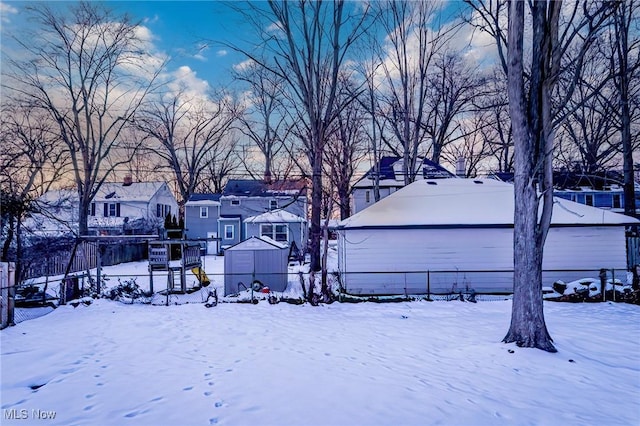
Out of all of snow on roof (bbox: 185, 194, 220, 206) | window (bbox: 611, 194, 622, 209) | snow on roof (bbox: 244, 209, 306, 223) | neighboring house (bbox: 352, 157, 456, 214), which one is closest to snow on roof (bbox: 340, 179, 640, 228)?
neighboring house (bbox: 352, 157, 456, 214)

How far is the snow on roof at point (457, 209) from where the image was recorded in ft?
41.7

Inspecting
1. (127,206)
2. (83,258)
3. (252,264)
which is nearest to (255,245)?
(252,264)

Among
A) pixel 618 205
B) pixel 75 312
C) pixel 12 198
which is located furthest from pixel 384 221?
pixel 618 205

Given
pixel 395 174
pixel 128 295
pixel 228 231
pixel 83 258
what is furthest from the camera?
pixel 228 231

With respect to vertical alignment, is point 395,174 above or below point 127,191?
below

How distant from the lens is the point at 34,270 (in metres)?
13.9

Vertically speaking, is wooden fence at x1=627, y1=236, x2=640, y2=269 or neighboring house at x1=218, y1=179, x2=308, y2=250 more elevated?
Result: neighboring house at x1=218, y1=179, x2=308, y2=250

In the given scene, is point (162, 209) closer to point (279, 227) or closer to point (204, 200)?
point (204, 200)

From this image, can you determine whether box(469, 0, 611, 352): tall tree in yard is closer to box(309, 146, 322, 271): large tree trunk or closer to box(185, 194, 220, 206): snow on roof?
box(309, 146, 322, 271): large tree trunk

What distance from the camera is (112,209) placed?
33.1 m

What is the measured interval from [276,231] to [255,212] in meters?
4.36

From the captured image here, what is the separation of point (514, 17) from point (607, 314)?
7959 mm

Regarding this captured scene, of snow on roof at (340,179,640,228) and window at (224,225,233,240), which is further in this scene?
window at (224,225,233,240)

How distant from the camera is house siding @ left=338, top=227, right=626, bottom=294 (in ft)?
41.7
